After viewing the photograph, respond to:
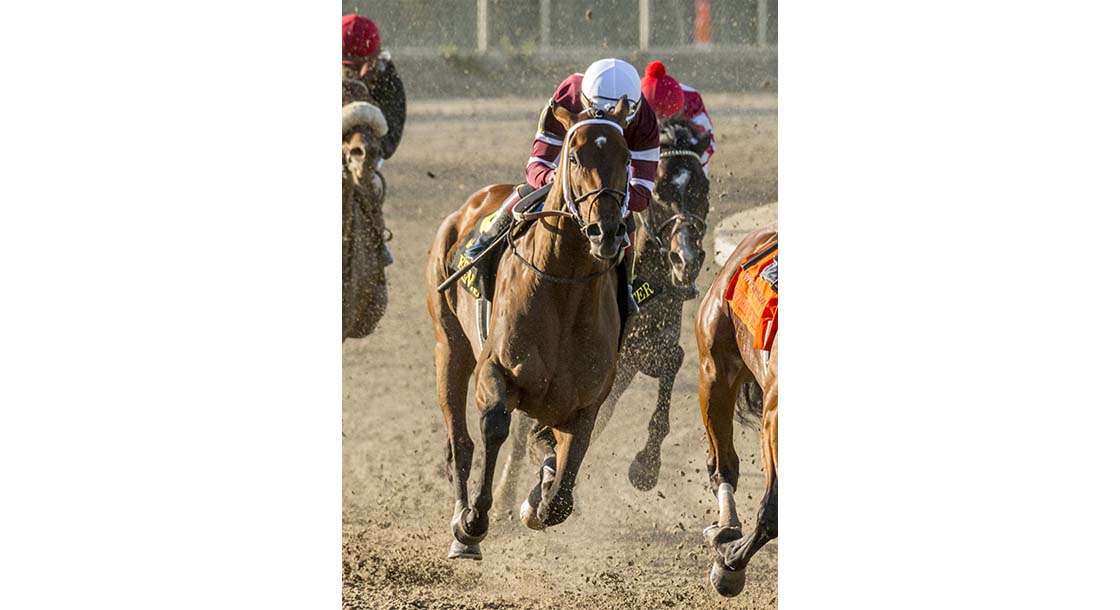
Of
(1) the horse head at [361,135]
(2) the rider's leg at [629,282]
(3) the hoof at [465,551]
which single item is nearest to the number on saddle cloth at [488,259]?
(2) the rider's leg at [629,282]

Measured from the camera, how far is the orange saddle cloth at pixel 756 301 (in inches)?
301

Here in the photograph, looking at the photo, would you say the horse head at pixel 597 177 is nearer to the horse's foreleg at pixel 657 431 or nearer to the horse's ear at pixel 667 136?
the horse's ear at pixel 667 136

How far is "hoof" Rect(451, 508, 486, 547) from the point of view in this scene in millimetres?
7898

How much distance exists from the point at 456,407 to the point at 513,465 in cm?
34

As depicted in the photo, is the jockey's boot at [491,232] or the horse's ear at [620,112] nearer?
the horse's ear at [620,112]

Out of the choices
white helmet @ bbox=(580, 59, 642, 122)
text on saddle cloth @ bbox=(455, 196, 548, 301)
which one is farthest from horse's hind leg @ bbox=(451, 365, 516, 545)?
white helmet @ bbox=(580, 59, 642, 122)

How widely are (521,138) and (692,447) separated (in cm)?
145

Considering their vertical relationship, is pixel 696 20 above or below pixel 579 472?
above

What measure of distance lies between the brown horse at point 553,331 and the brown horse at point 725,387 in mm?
528

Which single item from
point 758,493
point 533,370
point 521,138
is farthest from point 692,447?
point 521,138

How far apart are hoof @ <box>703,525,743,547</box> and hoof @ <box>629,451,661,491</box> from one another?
30 centimetres

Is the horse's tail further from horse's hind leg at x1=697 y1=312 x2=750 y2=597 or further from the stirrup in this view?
the stirrup

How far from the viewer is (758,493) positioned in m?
7.89
